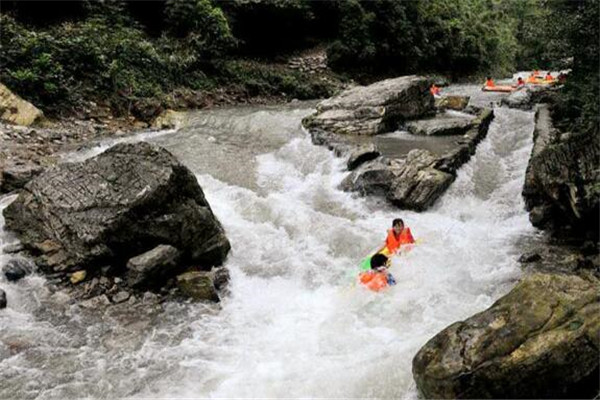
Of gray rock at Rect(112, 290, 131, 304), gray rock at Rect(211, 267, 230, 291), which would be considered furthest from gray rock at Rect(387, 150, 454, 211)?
gray rock at Rect(112, 290, 131, 304)

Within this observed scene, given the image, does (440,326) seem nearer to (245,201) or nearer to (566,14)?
(245,201)

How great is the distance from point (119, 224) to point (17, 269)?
57.3 inches

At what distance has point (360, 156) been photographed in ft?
33.7

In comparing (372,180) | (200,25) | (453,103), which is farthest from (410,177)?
(200,25)

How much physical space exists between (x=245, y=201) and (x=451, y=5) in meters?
27.4

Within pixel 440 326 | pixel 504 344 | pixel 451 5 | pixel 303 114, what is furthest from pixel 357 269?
pixel 451 5

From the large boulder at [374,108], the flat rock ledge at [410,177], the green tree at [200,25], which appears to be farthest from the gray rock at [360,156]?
the green tree at [200,25]

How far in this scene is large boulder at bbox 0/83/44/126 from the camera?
38.9 ft

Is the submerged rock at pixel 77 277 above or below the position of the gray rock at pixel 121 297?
above

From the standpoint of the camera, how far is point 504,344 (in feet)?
13.1

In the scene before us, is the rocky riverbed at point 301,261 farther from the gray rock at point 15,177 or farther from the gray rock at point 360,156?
the gray rock at point 360,156

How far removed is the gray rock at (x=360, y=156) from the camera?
1027cm

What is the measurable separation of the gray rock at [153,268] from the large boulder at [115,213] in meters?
0.22

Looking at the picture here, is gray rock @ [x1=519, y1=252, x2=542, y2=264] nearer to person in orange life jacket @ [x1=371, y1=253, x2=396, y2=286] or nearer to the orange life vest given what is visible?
the orange life vest
